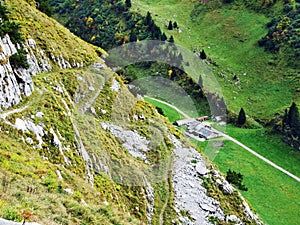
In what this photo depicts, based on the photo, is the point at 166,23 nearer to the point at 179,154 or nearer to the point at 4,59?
the point at 179,154

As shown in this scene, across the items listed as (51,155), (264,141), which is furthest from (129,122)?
(264,141)

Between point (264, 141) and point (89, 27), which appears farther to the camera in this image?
point (89, 27)

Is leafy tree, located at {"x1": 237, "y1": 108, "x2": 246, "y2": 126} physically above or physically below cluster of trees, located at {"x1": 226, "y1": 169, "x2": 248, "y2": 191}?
above

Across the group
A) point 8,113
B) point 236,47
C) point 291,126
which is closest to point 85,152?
point 8,113

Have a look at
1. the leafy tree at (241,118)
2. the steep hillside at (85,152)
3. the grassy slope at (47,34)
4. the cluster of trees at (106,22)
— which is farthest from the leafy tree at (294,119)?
the grassy slope at (47,34)

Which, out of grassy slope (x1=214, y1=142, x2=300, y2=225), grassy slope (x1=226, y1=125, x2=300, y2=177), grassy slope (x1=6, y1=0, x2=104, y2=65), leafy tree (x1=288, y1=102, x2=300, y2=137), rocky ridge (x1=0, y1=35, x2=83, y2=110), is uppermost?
grassy slope (x1=6, y1=0, x2=104, y2=65)

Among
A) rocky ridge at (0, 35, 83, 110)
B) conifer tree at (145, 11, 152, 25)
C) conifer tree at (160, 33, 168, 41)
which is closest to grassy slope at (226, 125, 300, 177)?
conifer tree at (160, 33, 168, 41)

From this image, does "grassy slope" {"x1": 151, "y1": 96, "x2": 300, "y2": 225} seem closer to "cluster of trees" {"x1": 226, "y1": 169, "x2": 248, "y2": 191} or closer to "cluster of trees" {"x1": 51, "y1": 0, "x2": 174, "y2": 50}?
"cluster of trees" {"x1": 226, "y1": 169, "x2": 248, "y2": 191}
